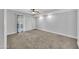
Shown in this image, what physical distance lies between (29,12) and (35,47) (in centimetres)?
73

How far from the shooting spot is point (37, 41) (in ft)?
5.75

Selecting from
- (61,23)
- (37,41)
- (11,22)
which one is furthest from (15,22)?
(61,23)

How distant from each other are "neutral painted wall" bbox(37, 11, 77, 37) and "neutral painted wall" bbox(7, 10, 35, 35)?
17 cm

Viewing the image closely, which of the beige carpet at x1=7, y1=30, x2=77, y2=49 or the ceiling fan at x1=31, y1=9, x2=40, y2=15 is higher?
the ceiling fan at x1=31, y1=9, x2=40, y2=15

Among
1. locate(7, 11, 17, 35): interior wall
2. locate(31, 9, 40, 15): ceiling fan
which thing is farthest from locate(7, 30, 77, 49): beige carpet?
locate(31, 9, 40, 15): ceiling fan

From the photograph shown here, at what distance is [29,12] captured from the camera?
68.6 inches

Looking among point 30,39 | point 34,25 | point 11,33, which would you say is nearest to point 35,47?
point 30,39

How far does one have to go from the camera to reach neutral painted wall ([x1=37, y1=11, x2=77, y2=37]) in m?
1.68

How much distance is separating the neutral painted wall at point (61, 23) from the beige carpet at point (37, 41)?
133 mm

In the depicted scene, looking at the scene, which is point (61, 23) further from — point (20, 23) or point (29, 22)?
point (20, 23)

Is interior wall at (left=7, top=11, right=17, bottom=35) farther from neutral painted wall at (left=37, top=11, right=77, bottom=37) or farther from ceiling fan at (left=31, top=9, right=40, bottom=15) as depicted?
neutral painted wall at (left=37, top=11, right=77, bottom=37)

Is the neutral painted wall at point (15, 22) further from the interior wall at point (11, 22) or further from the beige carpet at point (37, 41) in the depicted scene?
the beige carpet at point (37, 41)

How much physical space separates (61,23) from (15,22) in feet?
3.15
